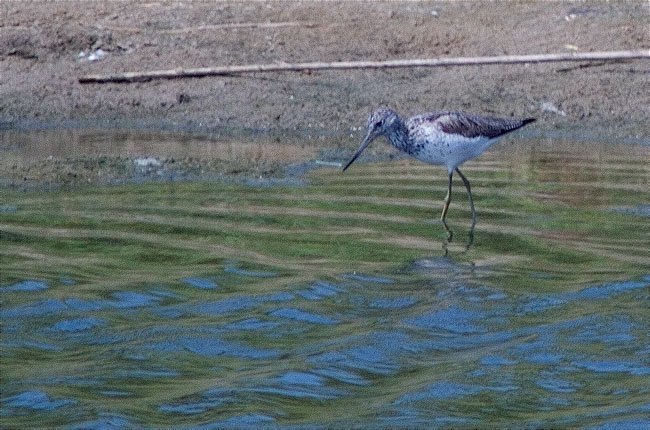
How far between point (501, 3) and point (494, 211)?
23.0 ft

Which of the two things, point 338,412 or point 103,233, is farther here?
point 103,233

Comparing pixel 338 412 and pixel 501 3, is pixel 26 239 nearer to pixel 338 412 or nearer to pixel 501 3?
pixel 338 412

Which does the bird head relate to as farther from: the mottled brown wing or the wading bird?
the mottled brown wing

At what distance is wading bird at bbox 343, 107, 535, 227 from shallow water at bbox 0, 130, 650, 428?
0.43 meters

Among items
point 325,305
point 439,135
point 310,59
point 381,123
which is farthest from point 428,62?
point 325,305

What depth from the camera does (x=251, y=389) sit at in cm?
627

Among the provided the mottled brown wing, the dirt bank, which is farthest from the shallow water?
the dirt bank

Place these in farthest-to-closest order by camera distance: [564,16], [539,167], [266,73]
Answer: [564,16], [266,73], [539,167]

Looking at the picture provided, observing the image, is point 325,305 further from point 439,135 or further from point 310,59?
point 310,59

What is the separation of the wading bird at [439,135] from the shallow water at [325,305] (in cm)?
43

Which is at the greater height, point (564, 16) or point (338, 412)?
point (564, 16)

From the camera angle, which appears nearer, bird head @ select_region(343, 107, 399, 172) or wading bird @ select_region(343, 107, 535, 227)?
wading bird @ select_region(343, 107, 535, 227)

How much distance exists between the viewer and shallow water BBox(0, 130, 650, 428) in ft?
20.2

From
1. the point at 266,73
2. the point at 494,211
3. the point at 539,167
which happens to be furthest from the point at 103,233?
the point at 266,73
